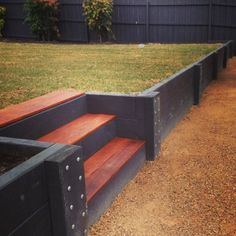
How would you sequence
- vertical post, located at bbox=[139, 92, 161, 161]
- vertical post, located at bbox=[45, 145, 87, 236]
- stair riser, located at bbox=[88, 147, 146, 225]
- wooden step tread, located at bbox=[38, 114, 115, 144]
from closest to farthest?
vertical post, located at bbox=[45, 145, 87, 236] → stair riser, located at bbox=[88, 147, 146, 225] → wooden step tread, located at bbox=[38, 114, 115, 144] → vertical post, located at bbox=[139, 92, 161, 161]

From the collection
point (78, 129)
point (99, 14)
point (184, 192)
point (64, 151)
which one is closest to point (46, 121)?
point (78, 129)

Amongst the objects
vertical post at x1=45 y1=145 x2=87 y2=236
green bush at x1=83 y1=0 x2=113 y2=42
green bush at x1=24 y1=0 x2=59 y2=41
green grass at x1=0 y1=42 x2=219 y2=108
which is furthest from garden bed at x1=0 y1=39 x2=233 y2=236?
green bush at x1=24 y1=0 x2=59 y2=41

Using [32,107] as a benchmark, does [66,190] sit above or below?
below

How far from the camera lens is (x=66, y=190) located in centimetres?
267

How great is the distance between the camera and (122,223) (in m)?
3.58

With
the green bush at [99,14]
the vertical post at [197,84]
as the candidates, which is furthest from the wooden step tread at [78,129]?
the green bush at [99,14]

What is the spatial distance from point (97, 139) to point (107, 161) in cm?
37

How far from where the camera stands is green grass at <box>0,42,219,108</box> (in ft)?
19.8

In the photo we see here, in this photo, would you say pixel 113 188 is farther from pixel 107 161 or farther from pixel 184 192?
pixel 184 192

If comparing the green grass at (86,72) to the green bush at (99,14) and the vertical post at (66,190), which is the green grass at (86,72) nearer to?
the vertical post at (66,190)

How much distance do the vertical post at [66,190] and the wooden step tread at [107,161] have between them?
51 centimetres

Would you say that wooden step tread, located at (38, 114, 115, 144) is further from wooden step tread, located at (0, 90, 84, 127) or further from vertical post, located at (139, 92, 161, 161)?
vertical post, located at (139, 92, 161, 161)

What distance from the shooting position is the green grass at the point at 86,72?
19.8ft

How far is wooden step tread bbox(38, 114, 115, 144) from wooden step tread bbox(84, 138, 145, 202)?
31 cm
